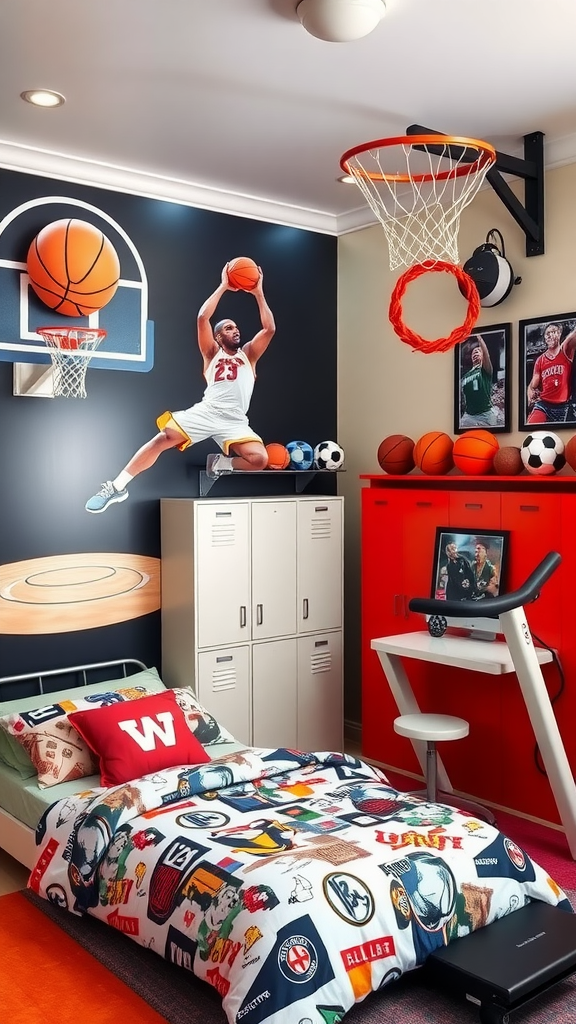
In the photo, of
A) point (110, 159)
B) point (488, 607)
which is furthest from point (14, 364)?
point (488, 607)

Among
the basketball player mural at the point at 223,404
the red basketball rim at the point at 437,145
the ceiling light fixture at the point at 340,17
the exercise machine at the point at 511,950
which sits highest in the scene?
the ceiling light fixture at the point at 340,17

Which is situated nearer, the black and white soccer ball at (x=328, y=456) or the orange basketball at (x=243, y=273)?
the orange basketball at (x=243, y=273)

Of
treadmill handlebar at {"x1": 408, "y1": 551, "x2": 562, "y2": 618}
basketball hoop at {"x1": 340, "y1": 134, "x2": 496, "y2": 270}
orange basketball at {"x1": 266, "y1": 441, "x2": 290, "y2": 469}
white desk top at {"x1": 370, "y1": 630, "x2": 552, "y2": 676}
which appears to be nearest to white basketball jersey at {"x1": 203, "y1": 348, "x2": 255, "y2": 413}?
orange basketball at {"x1": 266, "y1": 441, "x2": 290, "y2": 469}

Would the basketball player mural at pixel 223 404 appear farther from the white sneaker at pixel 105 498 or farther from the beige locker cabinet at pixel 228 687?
the beige locker cabinet at pixel 228 687

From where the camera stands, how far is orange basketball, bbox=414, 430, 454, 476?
15.6 feet

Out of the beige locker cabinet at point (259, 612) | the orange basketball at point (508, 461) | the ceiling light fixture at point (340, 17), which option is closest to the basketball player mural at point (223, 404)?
the beige locker cabinet at point (259, 612)

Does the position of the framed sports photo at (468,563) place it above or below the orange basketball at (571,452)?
below

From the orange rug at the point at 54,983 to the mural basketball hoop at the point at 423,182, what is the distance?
2662 millimetres

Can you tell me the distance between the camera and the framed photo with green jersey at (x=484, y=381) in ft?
15.6

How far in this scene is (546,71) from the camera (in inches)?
142

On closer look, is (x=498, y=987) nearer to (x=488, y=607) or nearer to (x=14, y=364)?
(x=488, y=607)

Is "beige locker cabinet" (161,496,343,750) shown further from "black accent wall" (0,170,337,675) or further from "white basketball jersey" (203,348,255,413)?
"white basketball jersey" (203,348,255,413)

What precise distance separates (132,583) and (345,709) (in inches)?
68.5

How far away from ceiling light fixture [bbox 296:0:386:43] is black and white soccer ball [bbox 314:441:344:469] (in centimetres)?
255
